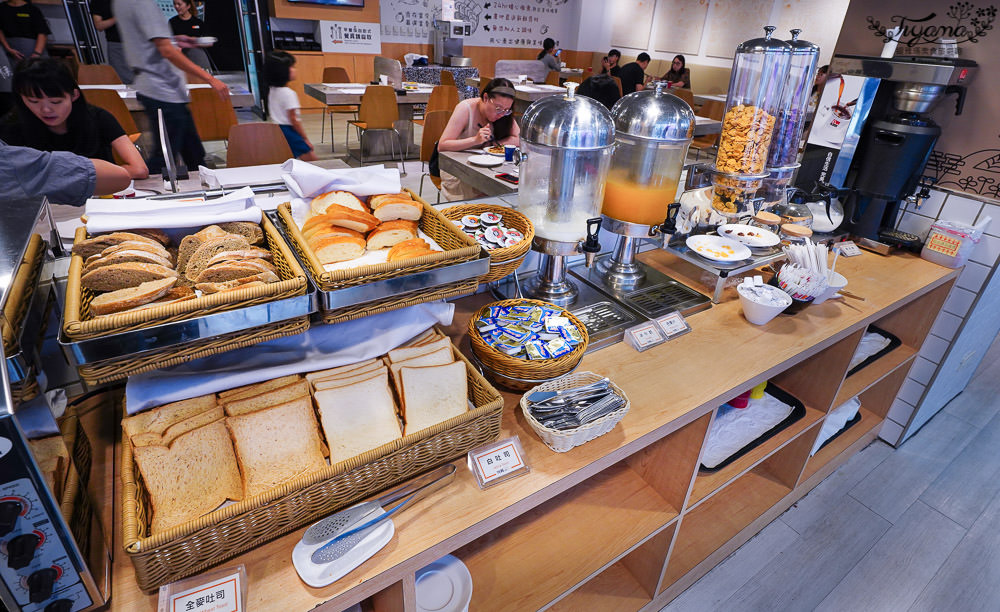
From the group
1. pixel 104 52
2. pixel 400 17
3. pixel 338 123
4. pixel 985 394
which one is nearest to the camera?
pixel 985 394

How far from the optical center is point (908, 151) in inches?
66.9

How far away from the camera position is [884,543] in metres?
1.72

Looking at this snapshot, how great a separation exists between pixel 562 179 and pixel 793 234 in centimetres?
84

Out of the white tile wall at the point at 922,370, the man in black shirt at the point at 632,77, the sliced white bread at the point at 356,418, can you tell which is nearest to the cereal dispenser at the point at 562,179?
the sliced white bread at the point at 356,418

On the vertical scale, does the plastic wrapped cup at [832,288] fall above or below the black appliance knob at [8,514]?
below

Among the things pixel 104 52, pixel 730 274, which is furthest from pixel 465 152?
pixel 104 52

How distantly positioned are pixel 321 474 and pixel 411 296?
293 millimetres

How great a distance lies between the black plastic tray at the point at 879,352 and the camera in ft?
6.03

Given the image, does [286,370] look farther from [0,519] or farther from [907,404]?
[907,404]

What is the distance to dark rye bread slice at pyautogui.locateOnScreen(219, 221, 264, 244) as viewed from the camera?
0.86 m

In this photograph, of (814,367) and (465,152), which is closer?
(814,367)

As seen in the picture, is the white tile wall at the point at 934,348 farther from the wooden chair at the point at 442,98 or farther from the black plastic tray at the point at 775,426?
the wooden chair at the point at 442,98

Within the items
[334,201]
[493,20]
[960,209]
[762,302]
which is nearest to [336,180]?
[334,201]

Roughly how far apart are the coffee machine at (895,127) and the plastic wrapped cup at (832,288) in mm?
484
